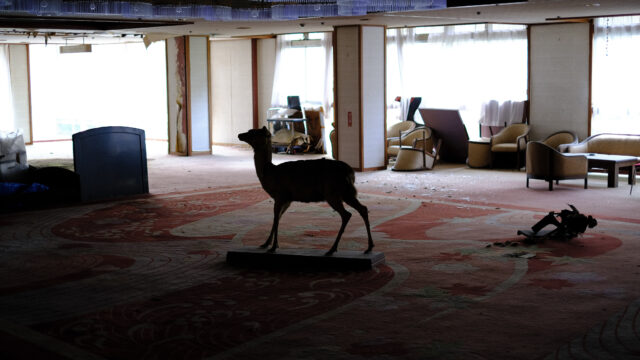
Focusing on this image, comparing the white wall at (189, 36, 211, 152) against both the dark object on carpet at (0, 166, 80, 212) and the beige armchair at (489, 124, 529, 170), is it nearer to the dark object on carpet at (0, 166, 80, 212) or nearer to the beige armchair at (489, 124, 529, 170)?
the dark object on carpet at (0, 166, 80, 212)

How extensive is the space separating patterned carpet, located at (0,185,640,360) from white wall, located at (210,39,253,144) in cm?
1090

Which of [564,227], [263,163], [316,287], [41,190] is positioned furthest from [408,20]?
[316,287]

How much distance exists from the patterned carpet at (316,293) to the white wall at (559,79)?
5.83 meters

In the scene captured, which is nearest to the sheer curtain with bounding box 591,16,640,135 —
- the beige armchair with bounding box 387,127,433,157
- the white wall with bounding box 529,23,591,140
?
the white wall with bounding box 529,23,591,140

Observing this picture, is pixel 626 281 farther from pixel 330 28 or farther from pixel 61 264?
pixel 330 28

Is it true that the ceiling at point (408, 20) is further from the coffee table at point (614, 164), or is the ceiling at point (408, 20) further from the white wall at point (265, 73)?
the coffee table at point (614, 164)

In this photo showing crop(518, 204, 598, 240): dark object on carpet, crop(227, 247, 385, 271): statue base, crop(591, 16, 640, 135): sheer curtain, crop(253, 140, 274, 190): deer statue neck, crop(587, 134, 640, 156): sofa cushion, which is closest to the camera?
crop(227, 247, 385, 271): statue base

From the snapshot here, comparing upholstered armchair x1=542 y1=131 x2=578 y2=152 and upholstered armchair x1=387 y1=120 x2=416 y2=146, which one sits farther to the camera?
upholstered armchair x1=387 y1=120 x2=416 y2=146

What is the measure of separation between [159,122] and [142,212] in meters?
13.1

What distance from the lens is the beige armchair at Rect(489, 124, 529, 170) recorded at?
1378cm

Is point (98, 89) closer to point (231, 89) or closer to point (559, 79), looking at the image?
point (231, 89)

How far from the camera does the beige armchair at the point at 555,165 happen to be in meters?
11.2

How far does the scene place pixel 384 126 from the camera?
1416 centimetres

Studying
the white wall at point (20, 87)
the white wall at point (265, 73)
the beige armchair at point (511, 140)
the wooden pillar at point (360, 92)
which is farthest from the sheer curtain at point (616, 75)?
the white wall at point (20, 87)
